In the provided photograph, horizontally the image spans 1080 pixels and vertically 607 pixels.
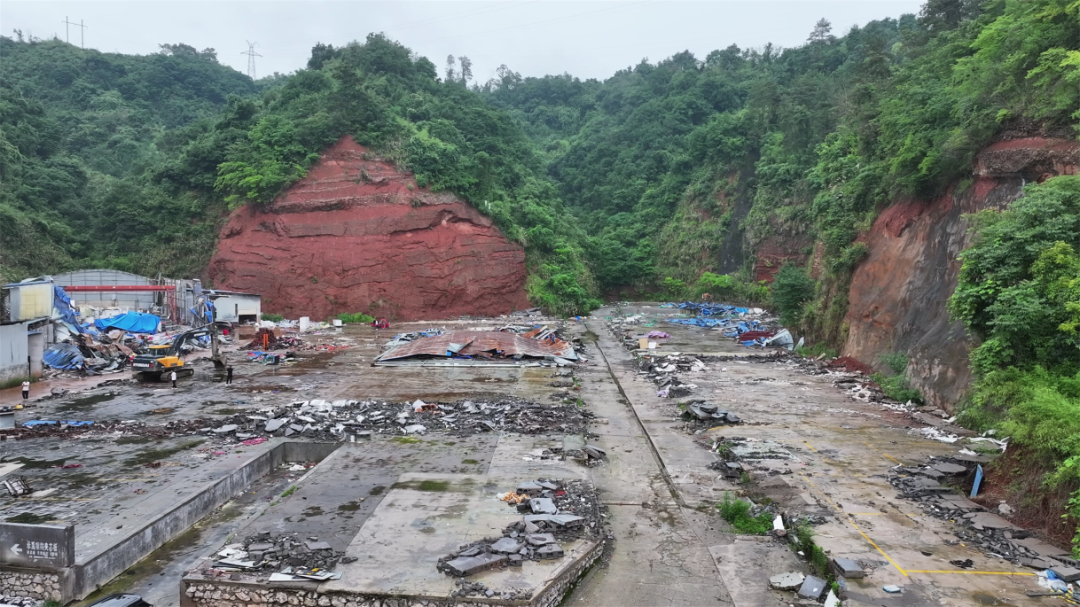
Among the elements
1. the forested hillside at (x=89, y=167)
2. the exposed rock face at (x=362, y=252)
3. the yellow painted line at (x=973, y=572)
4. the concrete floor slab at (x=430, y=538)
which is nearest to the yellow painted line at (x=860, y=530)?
the yellow painted line at (x=973, y=572)

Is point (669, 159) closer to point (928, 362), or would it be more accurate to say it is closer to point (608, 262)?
point (608, 262)

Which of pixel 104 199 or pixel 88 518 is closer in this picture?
pixel 88 518

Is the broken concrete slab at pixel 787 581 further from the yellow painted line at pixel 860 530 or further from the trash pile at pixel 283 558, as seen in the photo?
the trash pile at pixel 283 558

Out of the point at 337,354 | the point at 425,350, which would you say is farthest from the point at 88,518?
the point at 337,354

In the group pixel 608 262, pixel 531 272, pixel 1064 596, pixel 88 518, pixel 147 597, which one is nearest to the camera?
pixel 1064 596

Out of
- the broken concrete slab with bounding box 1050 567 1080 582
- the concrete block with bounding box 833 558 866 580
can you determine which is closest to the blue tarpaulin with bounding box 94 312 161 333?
the concrete block with bounding box 833 558 866 580

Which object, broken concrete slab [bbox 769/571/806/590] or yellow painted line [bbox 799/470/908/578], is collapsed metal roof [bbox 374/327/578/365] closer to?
yellow painted line [bbox 799/470/908/578]

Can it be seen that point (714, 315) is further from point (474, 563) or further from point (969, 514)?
point (474, 563)
